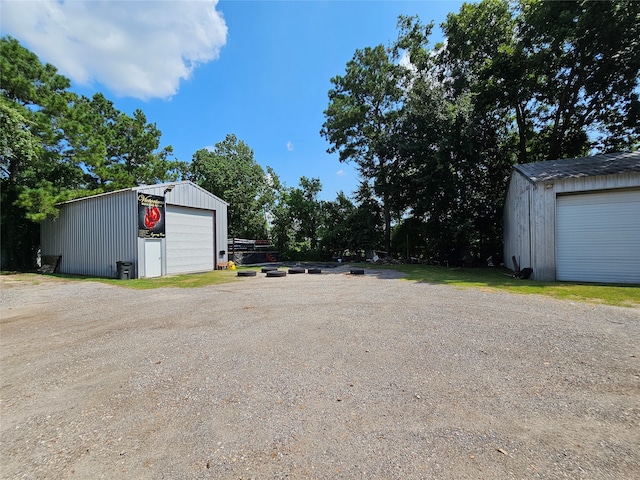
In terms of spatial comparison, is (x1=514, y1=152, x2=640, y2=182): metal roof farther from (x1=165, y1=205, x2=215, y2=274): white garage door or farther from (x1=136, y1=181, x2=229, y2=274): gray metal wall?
(x1=165, y1=205, x2=215, y2=274): white garage door

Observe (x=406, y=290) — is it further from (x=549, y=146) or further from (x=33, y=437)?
(x=549, y=146)

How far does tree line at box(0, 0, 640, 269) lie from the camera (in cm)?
1429

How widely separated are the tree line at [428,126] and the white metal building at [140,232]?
6.43ft

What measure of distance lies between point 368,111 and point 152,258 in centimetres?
1829

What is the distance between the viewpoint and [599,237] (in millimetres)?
9648

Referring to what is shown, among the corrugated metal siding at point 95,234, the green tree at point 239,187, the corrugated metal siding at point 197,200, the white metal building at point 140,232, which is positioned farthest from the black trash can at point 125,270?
the green tree at point 239,187

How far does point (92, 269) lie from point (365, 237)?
55.1 feet

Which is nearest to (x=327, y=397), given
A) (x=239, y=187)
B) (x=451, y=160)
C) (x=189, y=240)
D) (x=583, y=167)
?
(x=583, y=167)

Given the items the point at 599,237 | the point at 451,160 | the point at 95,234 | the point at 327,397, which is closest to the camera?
the point at 327,397

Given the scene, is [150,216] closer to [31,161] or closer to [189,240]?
[189,240]

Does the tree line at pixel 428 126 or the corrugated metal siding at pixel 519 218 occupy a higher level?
the tree line at pixel 428 126

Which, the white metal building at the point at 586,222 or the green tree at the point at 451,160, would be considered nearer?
the white metal building at the point at 586,222

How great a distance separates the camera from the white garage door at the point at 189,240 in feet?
47.3

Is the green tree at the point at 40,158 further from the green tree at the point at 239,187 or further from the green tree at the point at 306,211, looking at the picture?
the green tree at the point at 306,211
